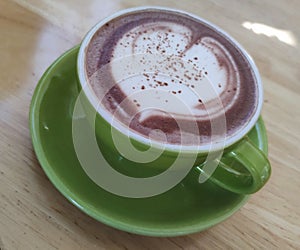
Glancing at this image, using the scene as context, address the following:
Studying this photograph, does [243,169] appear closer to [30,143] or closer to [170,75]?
[170,75]

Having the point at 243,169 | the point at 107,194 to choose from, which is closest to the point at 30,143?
the point at 107,194

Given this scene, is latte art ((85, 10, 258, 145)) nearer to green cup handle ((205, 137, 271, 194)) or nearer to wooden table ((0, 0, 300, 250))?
green cup handle ((205, 137, 271, 194))

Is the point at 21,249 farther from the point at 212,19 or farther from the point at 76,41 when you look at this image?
the point at 212,19

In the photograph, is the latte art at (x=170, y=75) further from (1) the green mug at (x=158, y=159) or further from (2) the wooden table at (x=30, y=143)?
(2) the wooden table at (x=30, y=143)

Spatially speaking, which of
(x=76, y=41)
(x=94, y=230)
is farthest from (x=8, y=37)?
(x=94, y=230)

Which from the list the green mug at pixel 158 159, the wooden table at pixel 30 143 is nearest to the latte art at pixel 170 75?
the green mug at pixel 158 159

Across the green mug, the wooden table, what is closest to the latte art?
the green mug
